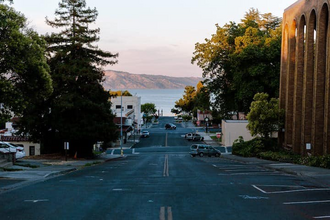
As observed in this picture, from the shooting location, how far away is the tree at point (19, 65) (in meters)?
28.3

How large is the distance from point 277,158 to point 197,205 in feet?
88.2

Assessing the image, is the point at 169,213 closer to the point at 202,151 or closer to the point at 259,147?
the point at 259,147

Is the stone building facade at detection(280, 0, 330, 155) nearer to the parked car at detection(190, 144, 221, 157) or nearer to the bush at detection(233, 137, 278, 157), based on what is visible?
the bush at detection(233, 137, 278, 157)

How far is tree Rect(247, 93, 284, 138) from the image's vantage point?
4741cm

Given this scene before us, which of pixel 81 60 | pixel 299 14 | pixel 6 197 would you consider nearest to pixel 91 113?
pixel 81 60

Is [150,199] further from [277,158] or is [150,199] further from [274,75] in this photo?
[274,75]

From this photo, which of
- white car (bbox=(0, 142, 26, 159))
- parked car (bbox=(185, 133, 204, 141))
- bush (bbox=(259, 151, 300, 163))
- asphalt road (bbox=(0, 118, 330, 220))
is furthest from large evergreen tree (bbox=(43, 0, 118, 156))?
parked car (bbox=(185, 133, 204, 141))

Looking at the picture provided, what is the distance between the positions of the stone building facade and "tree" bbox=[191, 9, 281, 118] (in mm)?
12322

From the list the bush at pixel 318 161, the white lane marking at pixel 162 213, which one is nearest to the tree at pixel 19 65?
the white lane marking at pixel 162 213

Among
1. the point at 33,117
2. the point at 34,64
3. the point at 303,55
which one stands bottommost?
the point at 33,117

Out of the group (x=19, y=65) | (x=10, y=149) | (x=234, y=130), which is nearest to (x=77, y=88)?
(x=10, y=149)

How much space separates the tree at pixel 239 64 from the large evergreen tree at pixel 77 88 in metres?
19.0

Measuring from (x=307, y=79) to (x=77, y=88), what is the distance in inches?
960

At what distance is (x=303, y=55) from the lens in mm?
43562
